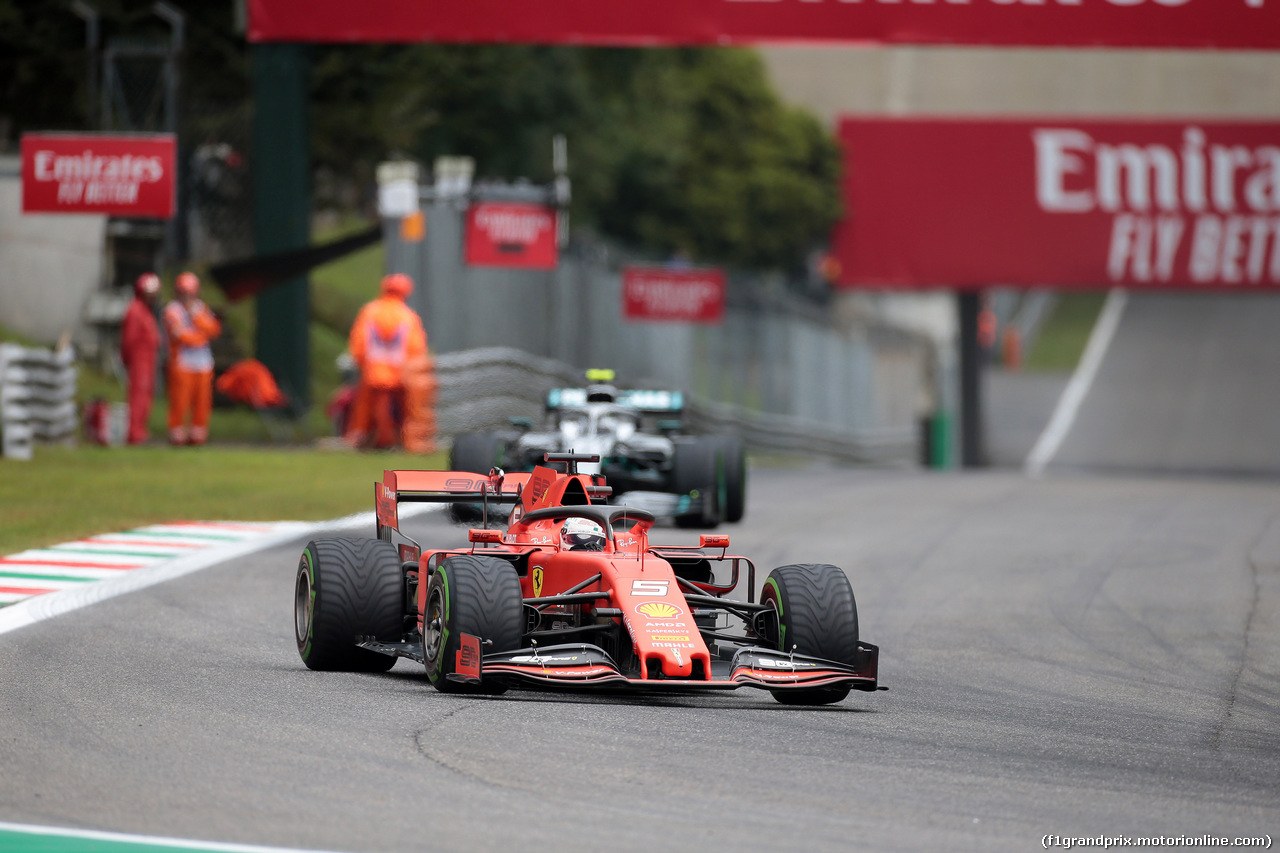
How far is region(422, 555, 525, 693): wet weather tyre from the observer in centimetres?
812

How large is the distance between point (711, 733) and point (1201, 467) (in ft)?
105

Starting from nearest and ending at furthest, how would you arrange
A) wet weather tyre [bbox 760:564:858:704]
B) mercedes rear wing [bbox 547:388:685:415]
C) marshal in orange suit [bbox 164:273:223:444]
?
wet weather tyre [bbox 760:564:858:704], mercedes rear wing [bbox 547:388:685:415], marshal in orange suit [bbox 164:273:223:444]

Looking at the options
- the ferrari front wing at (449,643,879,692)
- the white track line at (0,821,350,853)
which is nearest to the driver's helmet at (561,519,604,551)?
the ferrari front wing at (449,643,879,692)

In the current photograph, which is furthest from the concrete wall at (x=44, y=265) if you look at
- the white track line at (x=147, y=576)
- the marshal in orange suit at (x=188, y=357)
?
the white track line at (x=147, y=576)

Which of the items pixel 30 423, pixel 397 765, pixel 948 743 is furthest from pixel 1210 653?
pixel 30 423

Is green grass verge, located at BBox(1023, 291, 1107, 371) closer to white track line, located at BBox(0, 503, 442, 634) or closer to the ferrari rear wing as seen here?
white track line, located at BBox(0, 503, 442, 634)

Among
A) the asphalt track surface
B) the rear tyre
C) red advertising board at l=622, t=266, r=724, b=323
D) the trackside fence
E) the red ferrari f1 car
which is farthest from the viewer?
red advertising board at l=622, t=266, r=724, b=323

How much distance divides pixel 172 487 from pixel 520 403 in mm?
7912

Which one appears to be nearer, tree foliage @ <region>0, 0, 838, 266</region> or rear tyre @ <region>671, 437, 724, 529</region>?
rear tyre @ <region>671, 437, 724, 529</region>

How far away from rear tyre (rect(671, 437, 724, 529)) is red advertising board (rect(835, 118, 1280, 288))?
53.2 ft

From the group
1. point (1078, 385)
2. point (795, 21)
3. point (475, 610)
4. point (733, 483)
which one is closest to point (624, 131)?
point (1078, 385)

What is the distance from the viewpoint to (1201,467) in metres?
37.8

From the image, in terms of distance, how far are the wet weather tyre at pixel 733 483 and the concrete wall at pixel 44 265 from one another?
11.8m

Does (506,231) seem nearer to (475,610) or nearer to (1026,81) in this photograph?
(475,610)
